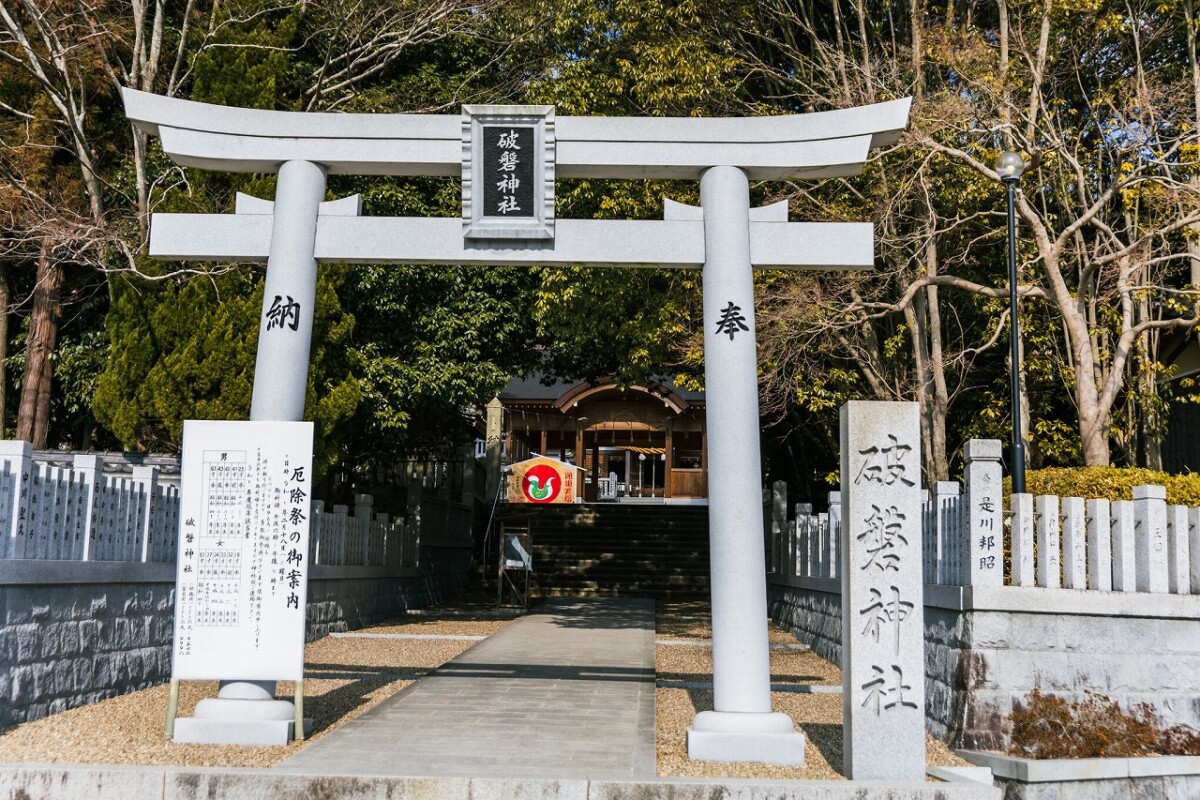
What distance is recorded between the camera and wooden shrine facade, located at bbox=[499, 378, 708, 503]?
3231cm

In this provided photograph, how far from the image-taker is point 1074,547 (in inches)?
345

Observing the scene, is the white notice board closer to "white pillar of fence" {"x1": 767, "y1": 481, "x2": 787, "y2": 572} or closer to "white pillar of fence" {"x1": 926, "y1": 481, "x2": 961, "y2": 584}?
"white pillar of fence" {"x1": 926, "y1": 481, "x2": 961, "y2": 584}

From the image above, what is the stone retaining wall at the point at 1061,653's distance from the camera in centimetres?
845

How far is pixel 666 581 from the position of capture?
2425 cm

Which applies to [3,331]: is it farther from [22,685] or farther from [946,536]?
[946,536]

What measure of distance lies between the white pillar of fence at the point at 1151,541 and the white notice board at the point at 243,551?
21.2 feet

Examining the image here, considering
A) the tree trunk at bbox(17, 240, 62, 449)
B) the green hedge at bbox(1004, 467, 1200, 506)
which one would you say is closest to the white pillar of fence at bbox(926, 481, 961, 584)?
the green hedge at bbox(1004, 467, 1200, 506)

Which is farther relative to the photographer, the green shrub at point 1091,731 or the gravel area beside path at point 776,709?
the green shrub at point 1091,731

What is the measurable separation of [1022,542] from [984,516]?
46cm

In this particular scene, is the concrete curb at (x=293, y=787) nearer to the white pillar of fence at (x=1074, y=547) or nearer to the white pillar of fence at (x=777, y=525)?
the white pillar of fence at (x=1074, y=547)

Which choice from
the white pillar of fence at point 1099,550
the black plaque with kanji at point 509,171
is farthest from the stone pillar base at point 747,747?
the black plaque with kanji at point 509,171

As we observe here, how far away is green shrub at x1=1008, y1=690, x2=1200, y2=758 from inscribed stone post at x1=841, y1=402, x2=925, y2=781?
1900mm

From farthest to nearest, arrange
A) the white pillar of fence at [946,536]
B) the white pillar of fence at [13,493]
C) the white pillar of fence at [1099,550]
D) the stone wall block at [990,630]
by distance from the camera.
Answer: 1. the white pillar of fence at [946,536]
2. the white pillar of fence at [1099,550]
3. the stone wall block at [990,630]
4. the white pillar of fence at [13,493]

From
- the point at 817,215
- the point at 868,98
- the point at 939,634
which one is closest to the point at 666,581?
the point at 817,215
